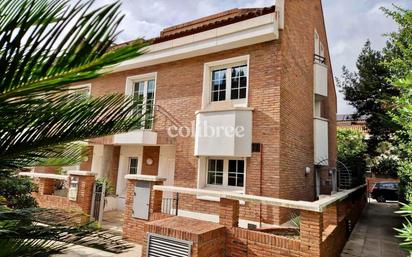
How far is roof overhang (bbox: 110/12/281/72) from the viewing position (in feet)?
29.3

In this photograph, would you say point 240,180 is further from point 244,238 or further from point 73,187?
point 73,187

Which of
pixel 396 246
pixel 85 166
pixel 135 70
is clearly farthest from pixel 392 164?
pixel 85 166

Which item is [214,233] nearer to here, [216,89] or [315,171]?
[216,89]

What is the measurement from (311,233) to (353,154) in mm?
17617

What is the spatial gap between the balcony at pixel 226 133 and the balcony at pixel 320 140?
16.3 feet

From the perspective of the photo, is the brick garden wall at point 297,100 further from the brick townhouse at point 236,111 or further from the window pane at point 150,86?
the window pane at point 150,86

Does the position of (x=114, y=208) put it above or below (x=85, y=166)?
below

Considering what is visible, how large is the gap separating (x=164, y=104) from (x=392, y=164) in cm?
1800

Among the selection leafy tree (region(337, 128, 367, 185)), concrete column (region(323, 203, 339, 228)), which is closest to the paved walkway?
concrete column (region(323, 203, 339, 228))

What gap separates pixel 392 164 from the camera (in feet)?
64.1

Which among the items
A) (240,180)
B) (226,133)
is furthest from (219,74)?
(240,180)

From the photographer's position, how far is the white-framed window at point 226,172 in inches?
373

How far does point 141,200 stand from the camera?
7.48m

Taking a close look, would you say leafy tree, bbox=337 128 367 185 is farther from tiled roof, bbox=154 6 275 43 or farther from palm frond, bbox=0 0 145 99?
palm frond, bbox=0 0 145 99
